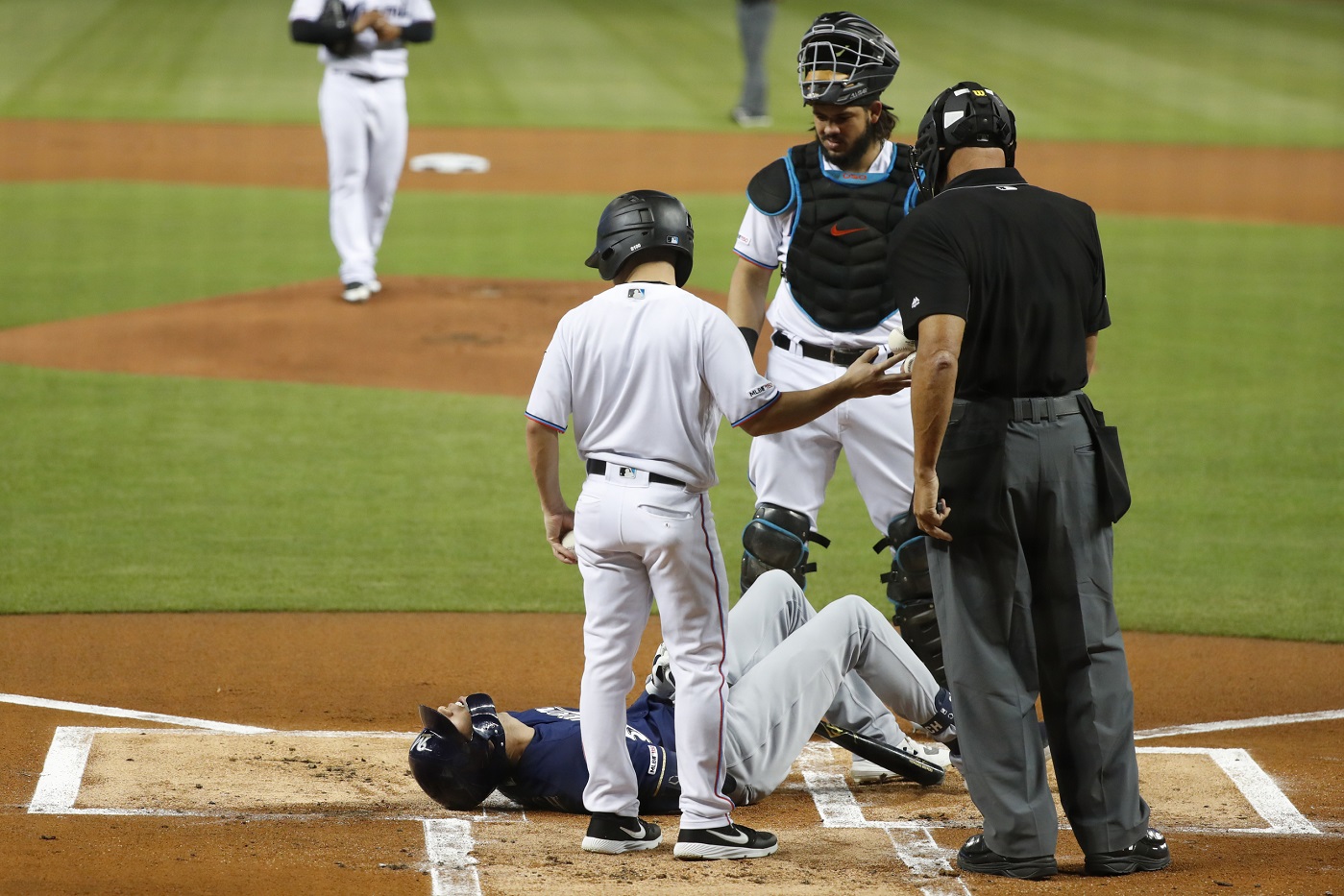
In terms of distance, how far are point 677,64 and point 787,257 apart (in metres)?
24.7

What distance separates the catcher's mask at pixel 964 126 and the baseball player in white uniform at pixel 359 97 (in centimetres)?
819

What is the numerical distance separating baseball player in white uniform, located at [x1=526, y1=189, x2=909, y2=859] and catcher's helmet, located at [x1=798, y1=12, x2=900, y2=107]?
4.13 ft

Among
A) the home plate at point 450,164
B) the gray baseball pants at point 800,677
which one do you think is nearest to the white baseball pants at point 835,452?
the gray baseball pants at point 800,677

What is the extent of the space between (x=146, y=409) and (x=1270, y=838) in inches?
302

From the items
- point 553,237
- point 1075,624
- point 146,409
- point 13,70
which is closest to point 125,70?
point 13,70

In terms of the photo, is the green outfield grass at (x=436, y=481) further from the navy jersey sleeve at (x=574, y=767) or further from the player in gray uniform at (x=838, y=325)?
the navy jersey sleeve at (x=574, y=767)

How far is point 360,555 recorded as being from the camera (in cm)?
769

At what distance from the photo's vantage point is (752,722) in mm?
4551

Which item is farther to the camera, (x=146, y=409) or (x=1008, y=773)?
(x=146, y=409)

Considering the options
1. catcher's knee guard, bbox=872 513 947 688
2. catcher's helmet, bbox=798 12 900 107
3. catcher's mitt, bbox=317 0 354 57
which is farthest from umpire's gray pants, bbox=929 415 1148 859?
catcher's mitt, bbox=317 0 354 57

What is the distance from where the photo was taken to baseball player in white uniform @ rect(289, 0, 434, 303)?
463 inches

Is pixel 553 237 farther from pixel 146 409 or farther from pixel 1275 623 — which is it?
pixel 1275 623

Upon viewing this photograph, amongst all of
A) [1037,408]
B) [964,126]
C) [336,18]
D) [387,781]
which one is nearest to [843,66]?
[964,126]

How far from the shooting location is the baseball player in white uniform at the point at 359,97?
38.6 ft
